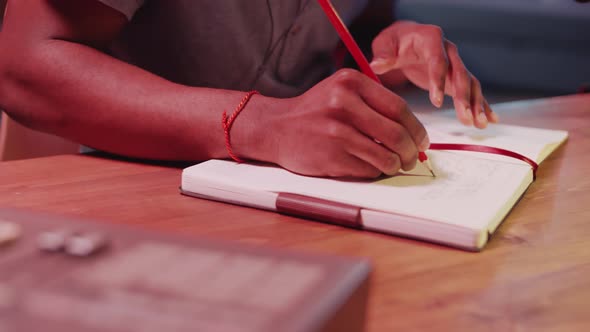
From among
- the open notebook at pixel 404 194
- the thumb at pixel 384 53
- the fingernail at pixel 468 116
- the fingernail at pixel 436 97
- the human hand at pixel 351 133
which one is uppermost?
the human hand at pixel 351 133

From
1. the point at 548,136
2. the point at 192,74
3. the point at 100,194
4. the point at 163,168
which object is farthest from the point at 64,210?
the point at 548,136

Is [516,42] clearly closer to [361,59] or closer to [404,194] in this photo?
[361,59]

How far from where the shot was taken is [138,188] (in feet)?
2.09

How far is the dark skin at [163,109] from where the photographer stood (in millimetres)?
618

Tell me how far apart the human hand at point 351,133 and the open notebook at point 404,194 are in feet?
0.05

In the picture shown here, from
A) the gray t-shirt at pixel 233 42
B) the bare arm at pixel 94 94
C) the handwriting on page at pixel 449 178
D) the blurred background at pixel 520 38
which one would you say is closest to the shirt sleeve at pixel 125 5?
the bare arm at pixel 94 94

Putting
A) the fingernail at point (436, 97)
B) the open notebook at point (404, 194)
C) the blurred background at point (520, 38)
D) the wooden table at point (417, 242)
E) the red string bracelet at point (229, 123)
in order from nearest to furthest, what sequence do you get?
the wooden table at point (417, 242), the open notebook at point (404, 194), the red string bracelet at point (229, 123), the fingernail at point (436, 97), the blurred background at point (520, 38)

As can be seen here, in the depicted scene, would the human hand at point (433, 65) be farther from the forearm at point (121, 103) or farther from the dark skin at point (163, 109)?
the forearm at point (121, 103)

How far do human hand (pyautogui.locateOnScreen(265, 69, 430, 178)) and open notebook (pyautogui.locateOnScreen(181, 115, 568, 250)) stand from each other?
0.02 meters

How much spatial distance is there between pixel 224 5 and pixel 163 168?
0.36m

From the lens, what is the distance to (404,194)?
0.58 m

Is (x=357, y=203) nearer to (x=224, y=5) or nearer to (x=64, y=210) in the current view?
(x=64, y=210)

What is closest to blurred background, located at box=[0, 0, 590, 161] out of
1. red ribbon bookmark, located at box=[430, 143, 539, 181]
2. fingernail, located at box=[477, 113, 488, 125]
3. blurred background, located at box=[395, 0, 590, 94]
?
blurred background, located at box=[395, 0, 590, 94]

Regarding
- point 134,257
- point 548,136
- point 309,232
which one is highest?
point 134,257
